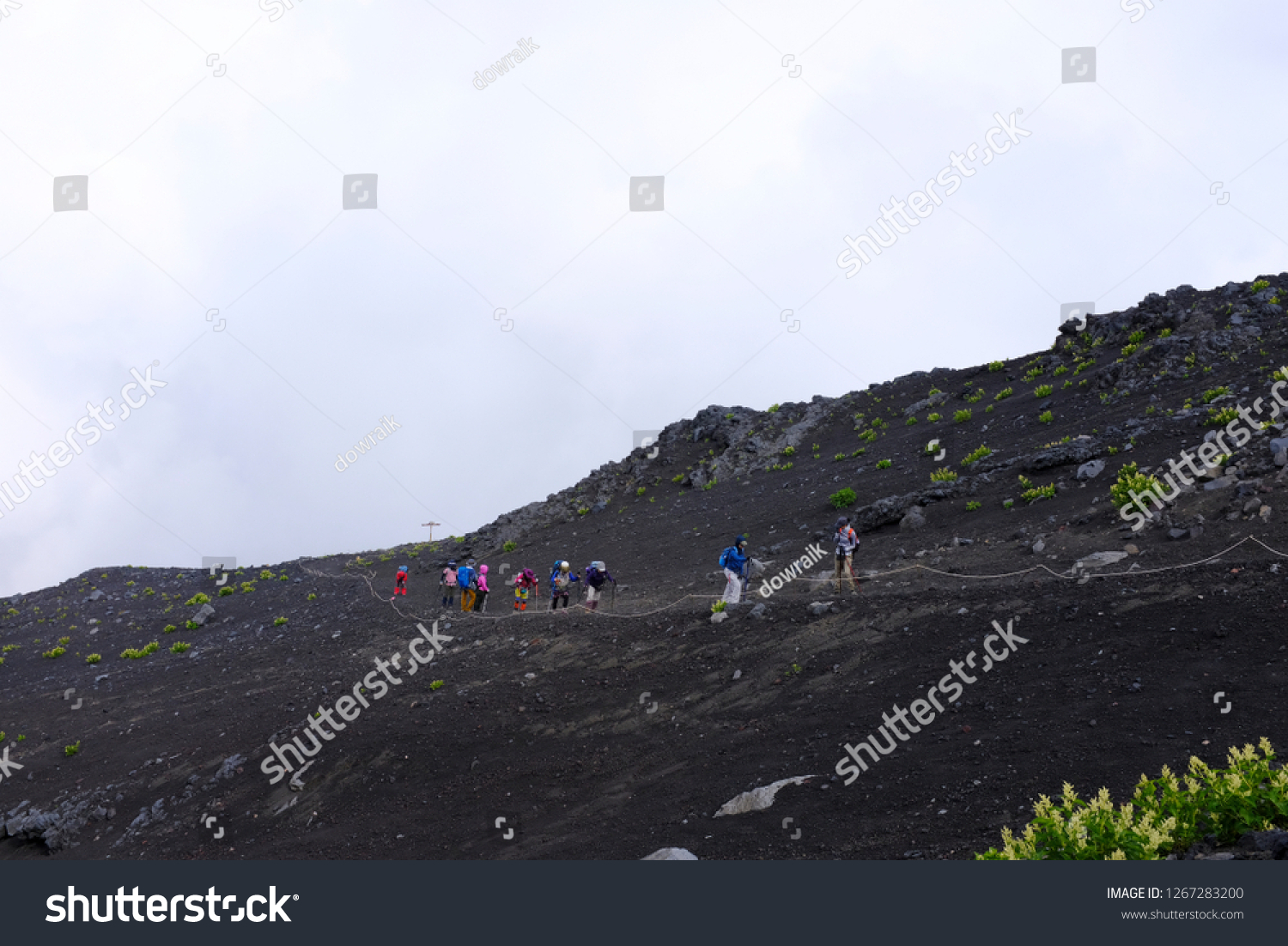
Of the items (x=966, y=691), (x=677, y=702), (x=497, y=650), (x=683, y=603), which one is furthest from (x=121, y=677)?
(x=966, y=691)

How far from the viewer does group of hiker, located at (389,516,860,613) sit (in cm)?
2108

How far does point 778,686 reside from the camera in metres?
16.3

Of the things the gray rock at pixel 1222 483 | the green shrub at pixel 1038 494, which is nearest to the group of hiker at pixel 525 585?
the green shrub at pixel 1038 494

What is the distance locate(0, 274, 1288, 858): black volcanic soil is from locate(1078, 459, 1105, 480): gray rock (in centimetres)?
25

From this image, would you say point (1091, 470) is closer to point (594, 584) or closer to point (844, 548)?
point (844, 548)

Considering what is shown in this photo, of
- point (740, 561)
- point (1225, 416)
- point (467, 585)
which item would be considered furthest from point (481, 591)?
point (1225, 416)

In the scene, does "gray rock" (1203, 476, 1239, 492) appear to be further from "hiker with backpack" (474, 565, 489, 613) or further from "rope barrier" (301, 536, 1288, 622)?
"hiker with backpack" (474, 565, 489, 613)

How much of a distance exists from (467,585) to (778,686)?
595 inches

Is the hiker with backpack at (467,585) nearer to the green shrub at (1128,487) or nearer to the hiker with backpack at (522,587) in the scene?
the hiker with backpack at (522,587)

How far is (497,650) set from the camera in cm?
2189

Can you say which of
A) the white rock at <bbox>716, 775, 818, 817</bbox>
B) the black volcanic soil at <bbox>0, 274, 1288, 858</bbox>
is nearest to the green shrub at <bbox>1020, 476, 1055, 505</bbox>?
the black volcanic soil at <bbox>0, 274, 1288, 858</bbox>

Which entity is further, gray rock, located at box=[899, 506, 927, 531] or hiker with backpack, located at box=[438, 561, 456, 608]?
hiker with backpack, located at box=[438, 561, 456, 608]

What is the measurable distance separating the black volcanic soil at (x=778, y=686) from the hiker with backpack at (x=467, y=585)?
4.61ft

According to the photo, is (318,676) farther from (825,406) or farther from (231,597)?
(825,406)
